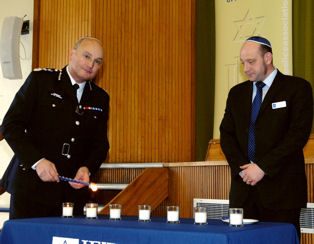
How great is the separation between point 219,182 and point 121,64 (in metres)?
1.91

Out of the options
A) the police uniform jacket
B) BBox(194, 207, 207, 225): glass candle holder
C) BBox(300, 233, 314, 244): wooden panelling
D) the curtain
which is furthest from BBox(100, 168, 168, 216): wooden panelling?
BBox(194, 207, 207, 225): glass candle holder

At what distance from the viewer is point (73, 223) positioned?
6.84ft

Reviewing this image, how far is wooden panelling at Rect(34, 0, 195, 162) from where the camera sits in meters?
5.13

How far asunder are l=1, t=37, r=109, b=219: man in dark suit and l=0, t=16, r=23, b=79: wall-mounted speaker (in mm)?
3088

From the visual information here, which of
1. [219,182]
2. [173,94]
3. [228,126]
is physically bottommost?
[219,182]

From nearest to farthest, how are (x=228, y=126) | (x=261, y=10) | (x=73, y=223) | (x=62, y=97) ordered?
(x=73, y=223) < (x=62, y=97) < (x=228, y=126) < (x=261, y=10)

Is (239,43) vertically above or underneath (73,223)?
above

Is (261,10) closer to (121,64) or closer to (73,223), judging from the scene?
(121,64)

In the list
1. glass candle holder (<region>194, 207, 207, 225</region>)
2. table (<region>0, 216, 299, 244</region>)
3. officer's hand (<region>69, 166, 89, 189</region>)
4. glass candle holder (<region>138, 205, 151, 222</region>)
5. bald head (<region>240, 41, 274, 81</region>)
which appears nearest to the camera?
table (<region>0, 216, 299, 244</region>)

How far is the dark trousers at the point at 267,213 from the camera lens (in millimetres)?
2623

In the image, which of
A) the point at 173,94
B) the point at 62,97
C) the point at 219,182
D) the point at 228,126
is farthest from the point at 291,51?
the point at 62,97

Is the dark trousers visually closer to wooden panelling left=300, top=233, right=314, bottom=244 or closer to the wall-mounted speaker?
wooden panelling left=300, top=233, right=314, bottom=244

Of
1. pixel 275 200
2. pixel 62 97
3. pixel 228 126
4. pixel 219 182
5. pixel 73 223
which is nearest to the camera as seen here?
pixel 73 223

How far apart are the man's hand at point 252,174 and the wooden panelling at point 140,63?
8.27ft
